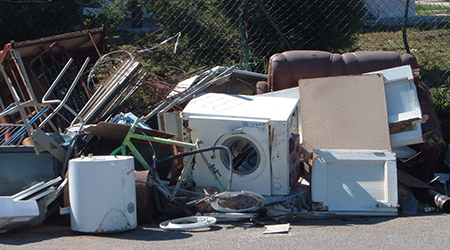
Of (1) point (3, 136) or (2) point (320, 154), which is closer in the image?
(2) point (320, 154)

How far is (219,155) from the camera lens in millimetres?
4680

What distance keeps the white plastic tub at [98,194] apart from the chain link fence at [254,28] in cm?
335

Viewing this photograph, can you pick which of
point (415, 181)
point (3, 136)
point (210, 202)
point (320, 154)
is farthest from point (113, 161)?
point (415, 181)

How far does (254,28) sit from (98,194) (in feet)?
14.5

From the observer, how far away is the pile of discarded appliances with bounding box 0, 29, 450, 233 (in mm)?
4043

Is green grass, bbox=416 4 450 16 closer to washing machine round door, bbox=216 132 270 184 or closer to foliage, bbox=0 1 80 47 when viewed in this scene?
washing machine round door, bbox=216 132 270 184

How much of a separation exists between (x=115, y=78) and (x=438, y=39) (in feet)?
16.7

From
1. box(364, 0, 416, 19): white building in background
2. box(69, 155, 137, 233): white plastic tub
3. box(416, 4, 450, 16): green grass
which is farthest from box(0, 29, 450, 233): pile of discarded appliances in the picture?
box(416, 4, 450, 16): green grass

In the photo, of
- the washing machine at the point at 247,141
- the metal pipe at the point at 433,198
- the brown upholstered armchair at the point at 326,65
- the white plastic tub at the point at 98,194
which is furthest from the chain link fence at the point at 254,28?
the white plastic tub at the point at 98,194

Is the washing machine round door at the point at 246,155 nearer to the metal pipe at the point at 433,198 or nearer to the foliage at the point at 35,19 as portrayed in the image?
the metal pipe at the point at 433,198

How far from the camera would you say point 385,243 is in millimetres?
3574

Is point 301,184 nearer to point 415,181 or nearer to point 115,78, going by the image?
point 415,181

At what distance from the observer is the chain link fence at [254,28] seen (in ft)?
24.1

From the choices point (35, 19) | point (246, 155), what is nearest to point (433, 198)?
point (246, 155)
